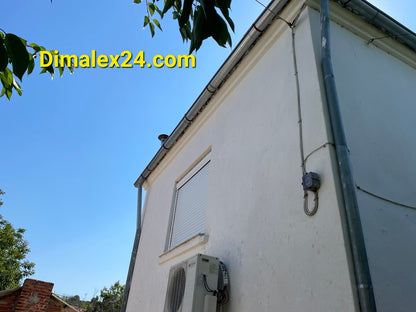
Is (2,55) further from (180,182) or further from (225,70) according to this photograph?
(180,182)

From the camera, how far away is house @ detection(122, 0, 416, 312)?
6.72 feet

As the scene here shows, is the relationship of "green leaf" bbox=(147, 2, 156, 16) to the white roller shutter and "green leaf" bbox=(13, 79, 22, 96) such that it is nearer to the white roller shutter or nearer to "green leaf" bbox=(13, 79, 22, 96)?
"green leaf" bbox=(13, 79, 22, 96)

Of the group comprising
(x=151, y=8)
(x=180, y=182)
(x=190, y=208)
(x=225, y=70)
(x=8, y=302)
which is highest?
(x=225, y=70)

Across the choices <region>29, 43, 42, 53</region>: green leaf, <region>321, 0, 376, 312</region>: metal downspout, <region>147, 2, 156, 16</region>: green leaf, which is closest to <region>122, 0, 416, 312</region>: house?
<region>321, 0, 376, 312</region>: metal downspout

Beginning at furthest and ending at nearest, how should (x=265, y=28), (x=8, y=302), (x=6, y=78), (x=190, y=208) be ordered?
(x=8, y=302)
(x=190, y=208)
(x=265, y=28)
(x=6, y=78)

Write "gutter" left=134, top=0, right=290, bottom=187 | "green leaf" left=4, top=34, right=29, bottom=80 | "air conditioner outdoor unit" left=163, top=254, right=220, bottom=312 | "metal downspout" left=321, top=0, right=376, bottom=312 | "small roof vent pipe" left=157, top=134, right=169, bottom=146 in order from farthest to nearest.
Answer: "small roof vent pipe" left=157, top=134, right=169, bottom=146 → "gutter" left=134, top=0, right=290, bottom=187 → "air conditioner outdoor unit" left=163, top=254, right=220, bottom=312 → "metal downspout" left=321, top=0, right=376, bottom=312 → "green leaf" left=4, top=34, right=29, bottom=80

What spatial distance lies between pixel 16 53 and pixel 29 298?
971cm

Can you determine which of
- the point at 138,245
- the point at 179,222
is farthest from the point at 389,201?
the point at 138,245

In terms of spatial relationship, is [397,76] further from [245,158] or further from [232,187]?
[232,187]

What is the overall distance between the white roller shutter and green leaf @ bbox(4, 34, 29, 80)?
3.19 m

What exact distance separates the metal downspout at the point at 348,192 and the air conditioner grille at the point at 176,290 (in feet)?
5.72

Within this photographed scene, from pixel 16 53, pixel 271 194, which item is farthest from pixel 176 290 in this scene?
pixel 16 53

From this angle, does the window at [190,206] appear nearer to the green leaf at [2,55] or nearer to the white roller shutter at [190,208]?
the white roller shutter at [190,208]

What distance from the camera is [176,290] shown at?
3158 millimetres
